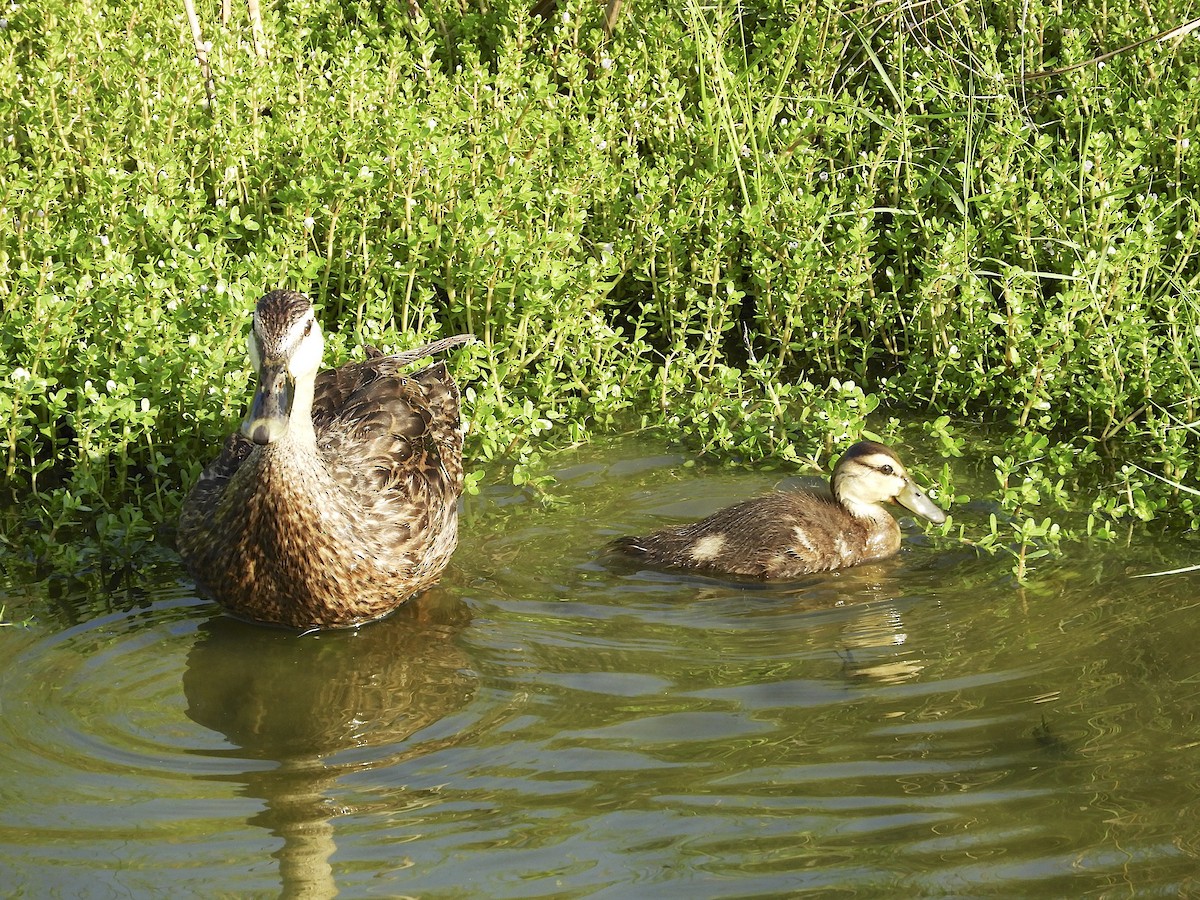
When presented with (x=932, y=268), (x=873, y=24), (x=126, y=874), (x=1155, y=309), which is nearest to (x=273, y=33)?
(x=873, y=24)

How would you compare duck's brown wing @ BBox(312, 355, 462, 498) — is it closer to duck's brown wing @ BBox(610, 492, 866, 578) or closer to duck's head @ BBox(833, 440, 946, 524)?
duck's brown wing @ BBox(610, 492, 866, 578)

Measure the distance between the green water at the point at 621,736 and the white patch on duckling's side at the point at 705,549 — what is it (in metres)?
0.15

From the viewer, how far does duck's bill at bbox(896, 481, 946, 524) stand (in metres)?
6.17

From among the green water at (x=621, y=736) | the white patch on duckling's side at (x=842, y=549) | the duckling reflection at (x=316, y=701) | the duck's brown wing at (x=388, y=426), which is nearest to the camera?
the green water at (x=621, y=736)

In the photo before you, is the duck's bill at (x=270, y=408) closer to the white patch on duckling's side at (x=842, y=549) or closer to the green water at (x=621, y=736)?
the green water at (x=621, y=736)

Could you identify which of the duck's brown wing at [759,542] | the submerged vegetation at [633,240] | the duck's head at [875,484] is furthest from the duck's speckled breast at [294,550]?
the duck's head at [875,484]

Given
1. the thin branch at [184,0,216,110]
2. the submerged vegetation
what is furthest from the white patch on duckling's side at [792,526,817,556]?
the thin branch at [184,0,216,110]

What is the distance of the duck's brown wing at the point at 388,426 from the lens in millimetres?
5789

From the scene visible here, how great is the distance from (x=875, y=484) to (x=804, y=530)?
442 millimetres

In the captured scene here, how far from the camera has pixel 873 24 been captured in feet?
29.3

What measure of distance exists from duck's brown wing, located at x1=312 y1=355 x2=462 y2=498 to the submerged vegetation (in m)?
0.38

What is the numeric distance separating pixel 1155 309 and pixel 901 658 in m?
3.24

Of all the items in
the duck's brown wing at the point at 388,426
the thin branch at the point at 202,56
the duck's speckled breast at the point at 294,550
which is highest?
the thin branch at the point at 202,56

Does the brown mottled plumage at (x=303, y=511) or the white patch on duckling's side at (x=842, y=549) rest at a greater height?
the brown mottled plumage at (x=303, y=511)
